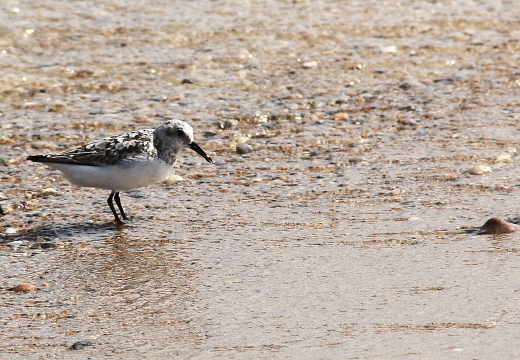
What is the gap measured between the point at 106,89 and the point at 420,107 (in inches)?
134

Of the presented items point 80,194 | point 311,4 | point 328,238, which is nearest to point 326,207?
point 328,238

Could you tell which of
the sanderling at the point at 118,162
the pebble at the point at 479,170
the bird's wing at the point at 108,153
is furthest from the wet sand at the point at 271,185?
the bird's wing at the point at 108,153

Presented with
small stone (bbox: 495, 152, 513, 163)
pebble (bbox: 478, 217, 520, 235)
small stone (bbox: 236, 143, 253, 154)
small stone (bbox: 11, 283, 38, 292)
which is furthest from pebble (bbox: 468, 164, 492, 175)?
small stone (bbox: 11, 283, 38, 292)

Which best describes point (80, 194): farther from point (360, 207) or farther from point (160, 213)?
point (360, 207)

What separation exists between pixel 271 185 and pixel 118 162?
1354 mm

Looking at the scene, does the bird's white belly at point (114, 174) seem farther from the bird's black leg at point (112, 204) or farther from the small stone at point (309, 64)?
the small stone at point (309, 64)

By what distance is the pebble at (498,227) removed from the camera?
6289mm

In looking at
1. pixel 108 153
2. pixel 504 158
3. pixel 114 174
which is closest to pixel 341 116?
pixel 504 158

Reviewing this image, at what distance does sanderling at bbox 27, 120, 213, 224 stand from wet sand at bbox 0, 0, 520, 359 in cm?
31

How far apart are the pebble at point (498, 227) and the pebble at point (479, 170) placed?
1392 mm

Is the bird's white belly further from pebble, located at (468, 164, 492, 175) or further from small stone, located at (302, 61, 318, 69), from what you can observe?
small stone, located at (302, 61, 318, 69)

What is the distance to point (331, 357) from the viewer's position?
177 inches

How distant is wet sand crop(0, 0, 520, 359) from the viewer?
5.01 meters

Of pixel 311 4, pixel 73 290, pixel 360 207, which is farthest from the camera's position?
pixel 311 4
